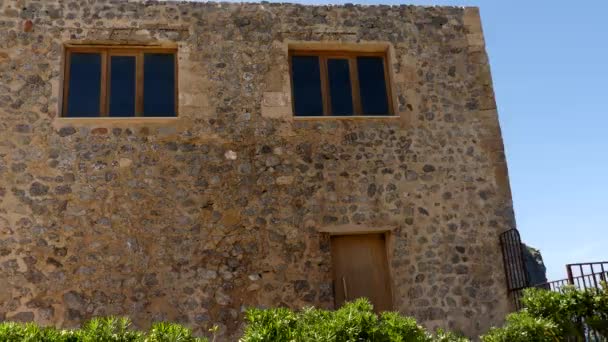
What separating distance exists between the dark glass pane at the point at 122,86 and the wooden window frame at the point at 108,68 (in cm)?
5

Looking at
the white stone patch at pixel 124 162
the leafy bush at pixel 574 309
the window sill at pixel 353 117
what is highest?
the window sill at pixel 353 117

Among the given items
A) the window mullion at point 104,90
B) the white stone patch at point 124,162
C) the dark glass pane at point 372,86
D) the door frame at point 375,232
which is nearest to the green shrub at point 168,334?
the door frame at point 375,232

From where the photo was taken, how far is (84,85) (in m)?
8.09

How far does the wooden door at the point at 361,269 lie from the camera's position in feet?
25.8

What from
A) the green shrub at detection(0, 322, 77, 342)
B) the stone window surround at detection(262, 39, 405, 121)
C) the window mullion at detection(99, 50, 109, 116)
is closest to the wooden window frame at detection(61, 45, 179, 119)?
the window mullion at detection(99, 50, 109, 116)

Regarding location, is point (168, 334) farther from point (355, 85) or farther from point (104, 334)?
point (355, 85)

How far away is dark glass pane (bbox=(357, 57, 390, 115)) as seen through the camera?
342 inches

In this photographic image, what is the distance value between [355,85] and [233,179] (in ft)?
7.67

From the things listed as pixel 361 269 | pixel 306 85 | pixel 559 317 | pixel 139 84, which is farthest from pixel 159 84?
pixel 559 317

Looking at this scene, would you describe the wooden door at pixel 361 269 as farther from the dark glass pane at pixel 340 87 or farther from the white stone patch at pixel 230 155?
the dark glass pane at pixel 340 87

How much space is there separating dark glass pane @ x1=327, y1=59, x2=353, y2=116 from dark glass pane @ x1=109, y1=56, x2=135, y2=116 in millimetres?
2819

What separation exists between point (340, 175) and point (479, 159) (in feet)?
6.96

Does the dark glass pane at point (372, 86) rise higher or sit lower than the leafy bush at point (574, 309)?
higher

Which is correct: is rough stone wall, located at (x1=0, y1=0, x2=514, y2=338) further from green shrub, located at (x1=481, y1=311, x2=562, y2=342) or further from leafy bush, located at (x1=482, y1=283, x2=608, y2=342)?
green shrub, located at (x1=481, y1=311, x2=562, y2=342)
